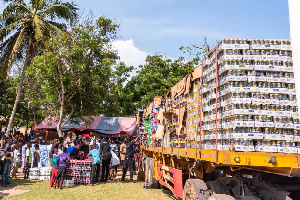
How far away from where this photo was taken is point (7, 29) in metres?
19.4

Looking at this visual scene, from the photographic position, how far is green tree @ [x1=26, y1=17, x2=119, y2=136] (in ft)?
62.4

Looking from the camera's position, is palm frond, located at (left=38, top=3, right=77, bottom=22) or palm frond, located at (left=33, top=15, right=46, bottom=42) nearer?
palm frond, located at (left=33, top=15, right=46, bottom=42)

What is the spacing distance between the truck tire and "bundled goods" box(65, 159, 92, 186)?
6.95 meters

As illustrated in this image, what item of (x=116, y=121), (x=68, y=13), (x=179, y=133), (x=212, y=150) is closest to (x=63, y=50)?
(x=68, y=13)

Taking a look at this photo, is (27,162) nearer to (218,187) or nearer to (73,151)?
(73,151)

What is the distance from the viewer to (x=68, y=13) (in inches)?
814

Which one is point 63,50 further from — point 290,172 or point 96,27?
point 290,172

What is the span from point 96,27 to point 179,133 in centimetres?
1710

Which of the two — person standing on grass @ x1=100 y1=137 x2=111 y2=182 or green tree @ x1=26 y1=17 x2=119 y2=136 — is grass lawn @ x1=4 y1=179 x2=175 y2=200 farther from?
green tree @ x1=26 y1=17 x2=119 y2=136

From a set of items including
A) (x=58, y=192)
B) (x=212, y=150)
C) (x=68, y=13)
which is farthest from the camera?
(x=68, y=13)

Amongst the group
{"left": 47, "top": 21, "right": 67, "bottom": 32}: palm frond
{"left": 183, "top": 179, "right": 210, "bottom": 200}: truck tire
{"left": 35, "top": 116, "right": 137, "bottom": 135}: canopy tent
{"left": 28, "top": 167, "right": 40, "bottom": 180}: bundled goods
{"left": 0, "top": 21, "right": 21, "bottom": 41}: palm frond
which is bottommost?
{"left": 28, "top": 167, "right": 40, "bottom": 180}: bundled goods

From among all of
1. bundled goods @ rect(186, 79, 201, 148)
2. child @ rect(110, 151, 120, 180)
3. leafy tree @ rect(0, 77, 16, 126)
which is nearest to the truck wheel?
child @ rect(110, 151, 120, 180)

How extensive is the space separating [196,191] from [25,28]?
17952mm

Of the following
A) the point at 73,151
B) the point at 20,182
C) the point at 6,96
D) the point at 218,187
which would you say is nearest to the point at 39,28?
the point at 73,151
